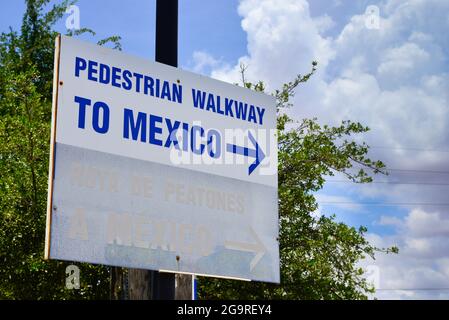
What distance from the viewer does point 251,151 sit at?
5977 millimetres

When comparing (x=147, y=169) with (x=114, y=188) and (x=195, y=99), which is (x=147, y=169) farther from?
(x=195, y=99)

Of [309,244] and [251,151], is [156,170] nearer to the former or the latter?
[251,151]

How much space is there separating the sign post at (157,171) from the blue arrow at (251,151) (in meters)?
0.01

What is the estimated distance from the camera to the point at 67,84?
507 centimetres

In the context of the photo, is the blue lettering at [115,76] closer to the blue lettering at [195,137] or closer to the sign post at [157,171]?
the sign post at [157,171]

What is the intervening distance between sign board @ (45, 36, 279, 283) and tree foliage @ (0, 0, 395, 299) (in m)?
7.73

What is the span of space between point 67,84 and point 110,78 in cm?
36

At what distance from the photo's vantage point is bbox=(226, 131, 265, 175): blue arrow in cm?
587

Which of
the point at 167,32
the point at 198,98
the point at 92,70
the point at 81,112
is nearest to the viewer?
the point at 81,112

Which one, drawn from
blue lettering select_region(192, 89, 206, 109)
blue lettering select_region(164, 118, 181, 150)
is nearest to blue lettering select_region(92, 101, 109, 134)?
blue lettering select_region(164, 118, 181, 150)

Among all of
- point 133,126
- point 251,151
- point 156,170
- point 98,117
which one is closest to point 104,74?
point 98,117

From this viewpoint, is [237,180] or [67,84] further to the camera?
[237,180]

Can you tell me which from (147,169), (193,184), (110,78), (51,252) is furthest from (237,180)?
(51,252)

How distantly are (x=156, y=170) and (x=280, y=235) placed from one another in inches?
387
